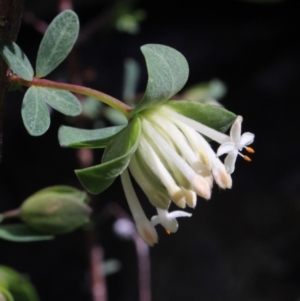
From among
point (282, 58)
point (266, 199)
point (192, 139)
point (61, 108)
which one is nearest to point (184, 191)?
point (192, 139)

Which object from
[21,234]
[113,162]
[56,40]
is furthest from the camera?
[21,234]

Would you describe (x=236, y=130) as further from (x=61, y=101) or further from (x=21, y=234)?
(x=21, y=234)

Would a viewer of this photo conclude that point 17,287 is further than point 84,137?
Yes

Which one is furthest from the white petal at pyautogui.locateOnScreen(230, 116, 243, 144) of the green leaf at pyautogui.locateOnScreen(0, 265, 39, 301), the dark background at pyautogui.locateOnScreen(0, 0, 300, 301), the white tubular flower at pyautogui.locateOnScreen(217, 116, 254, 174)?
the dark background at pyautogui.locateOnScreen(0, 0, 300, 301)

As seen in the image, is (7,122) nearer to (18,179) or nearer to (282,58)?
(18,179)

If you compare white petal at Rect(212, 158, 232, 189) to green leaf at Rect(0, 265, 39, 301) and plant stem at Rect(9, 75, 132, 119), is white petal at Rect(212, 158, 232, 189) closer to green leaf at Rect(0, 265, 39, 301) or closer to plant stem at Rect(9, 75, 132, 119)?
plant stem at Rect(9, 75, 132, 119)

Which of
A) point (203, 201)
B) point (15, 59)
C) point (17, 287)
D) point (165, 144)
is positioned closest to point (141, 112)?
point (165, 144)

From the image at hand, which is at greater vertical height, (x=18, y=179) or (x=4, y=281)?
(x=18, y=179)
